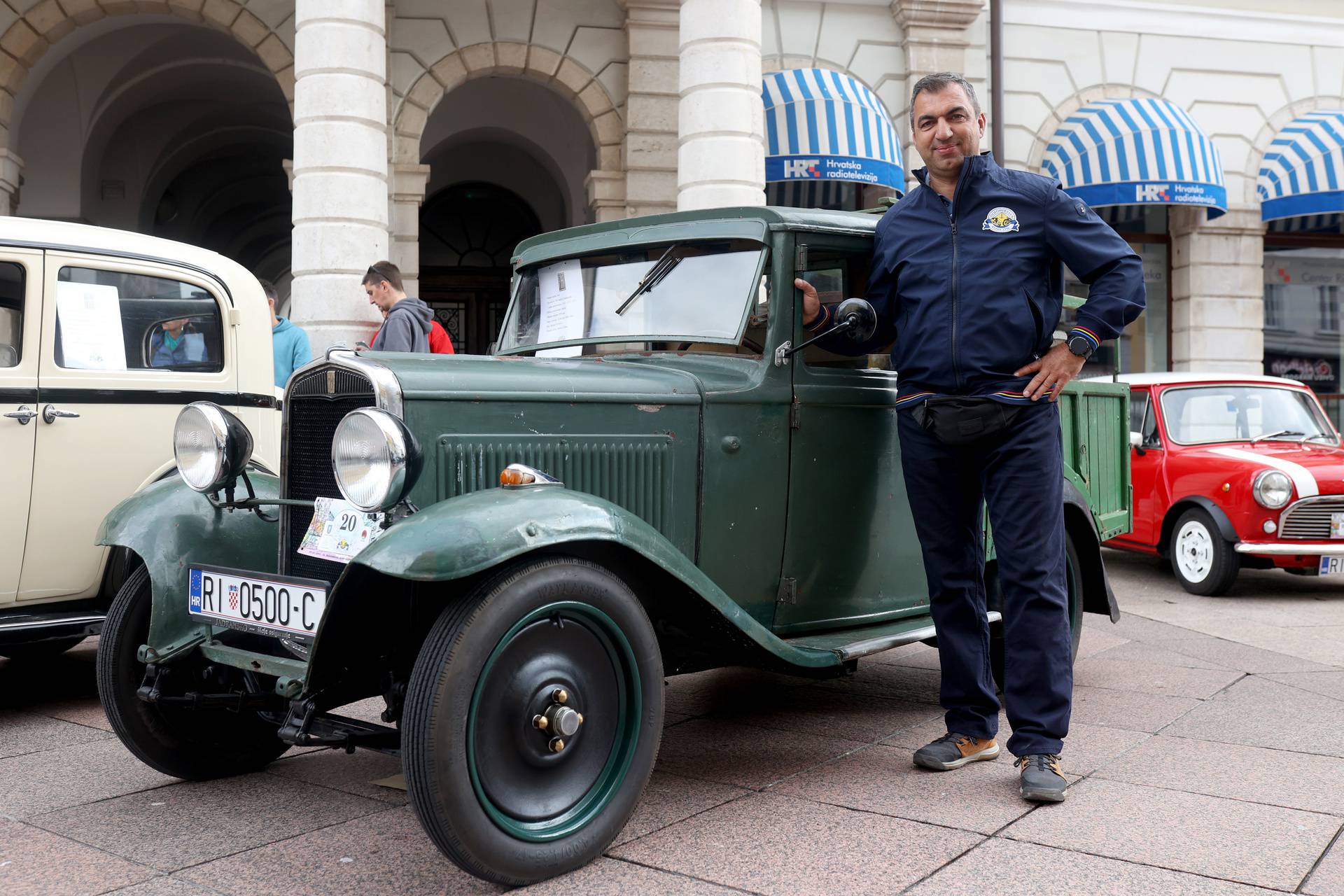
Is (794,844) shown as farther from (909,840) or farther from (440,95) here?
(440,95)


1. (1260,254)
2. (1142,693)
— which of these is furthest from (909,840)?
(1260,254)

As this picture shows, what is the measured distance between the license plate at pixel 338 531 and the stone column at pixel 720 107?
850 centimetres

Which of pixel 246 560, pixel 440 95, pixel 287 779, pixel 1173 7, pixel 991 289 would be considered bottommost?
pixel 287 779

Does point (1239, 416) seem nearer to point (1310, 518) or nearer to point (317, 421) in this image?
point (1310, 518)

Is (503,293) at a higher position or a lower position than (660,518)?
higher

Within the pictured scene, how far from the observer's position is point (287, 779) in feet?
12.1

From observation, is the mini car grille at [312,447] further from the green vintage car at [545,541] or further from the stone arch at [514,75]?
the stone arch at [514,75]

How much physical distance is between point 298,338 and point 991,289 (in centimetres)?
544

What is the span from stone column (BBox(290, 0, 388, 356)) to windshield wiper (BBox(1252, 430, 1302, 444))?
7409 millimetres

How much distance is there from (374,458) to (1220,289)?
15.7m

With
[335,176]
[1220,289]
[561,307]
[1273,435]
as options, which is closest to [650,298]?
[561,307]

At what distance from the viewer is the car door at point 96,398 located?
181 inches

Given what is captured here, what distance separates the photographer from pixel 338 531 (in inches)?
125

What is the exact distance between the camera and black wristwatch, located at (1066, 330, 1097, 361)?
346cm
